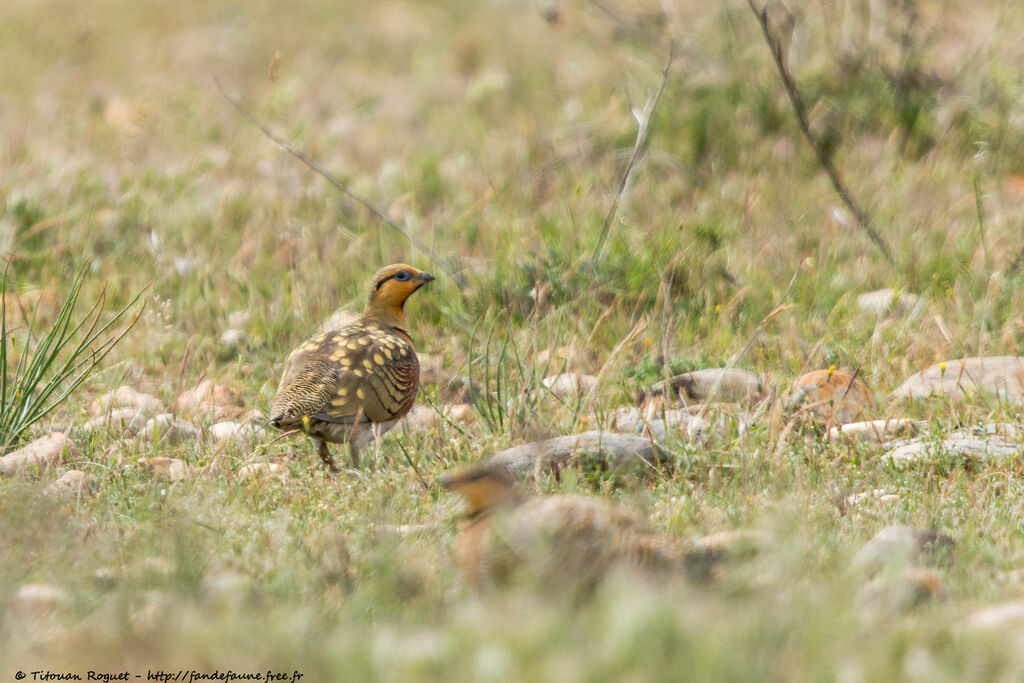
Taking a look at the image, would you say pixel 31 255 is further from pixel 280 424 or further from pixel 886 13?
pixel 886 13

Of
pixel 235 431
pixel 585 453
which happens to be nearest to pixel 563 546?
pixel 585 453

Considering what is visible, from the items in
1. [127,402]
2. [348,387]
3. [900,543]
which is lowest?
[127,402]

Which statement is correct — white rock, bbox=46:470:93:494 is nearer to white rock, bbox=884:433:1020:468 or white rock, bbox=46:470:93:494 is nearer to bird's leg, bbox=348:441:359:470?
bird's leg, bbox=348:441:359:470

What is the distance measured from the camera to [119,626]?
298 centimetres

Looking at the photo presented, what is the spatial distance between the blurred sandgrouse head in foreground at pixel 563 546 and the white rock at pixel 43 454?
1999mm

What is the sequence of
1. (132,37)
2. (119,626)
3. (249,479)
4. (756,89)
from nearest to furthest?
(119,626) → (249,479) → (756,89) → (132,37)

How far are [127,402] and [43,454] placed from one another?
931 mm

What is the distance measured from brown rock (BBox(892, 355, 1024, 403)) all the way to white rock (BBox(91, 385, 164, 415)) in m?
3.25

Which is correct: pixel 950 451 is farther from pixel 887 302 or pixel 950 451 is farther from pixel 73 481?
pixel 73 481

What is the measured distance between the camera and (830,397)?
5.73m

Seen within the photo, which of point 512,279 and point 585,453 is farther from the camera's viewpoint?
point 512,279

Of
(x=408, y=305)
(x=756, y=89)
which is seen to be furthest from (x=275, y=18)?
(x=408, y=305)

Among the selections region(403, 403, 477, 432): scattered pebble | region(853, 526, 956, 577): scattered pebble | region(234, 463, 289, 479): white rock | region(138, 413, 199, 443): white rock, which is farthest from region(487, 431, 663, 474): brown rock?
region(138, 413, 199, 443): white rock

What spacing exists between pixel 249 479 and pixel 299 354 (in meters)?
0.85
